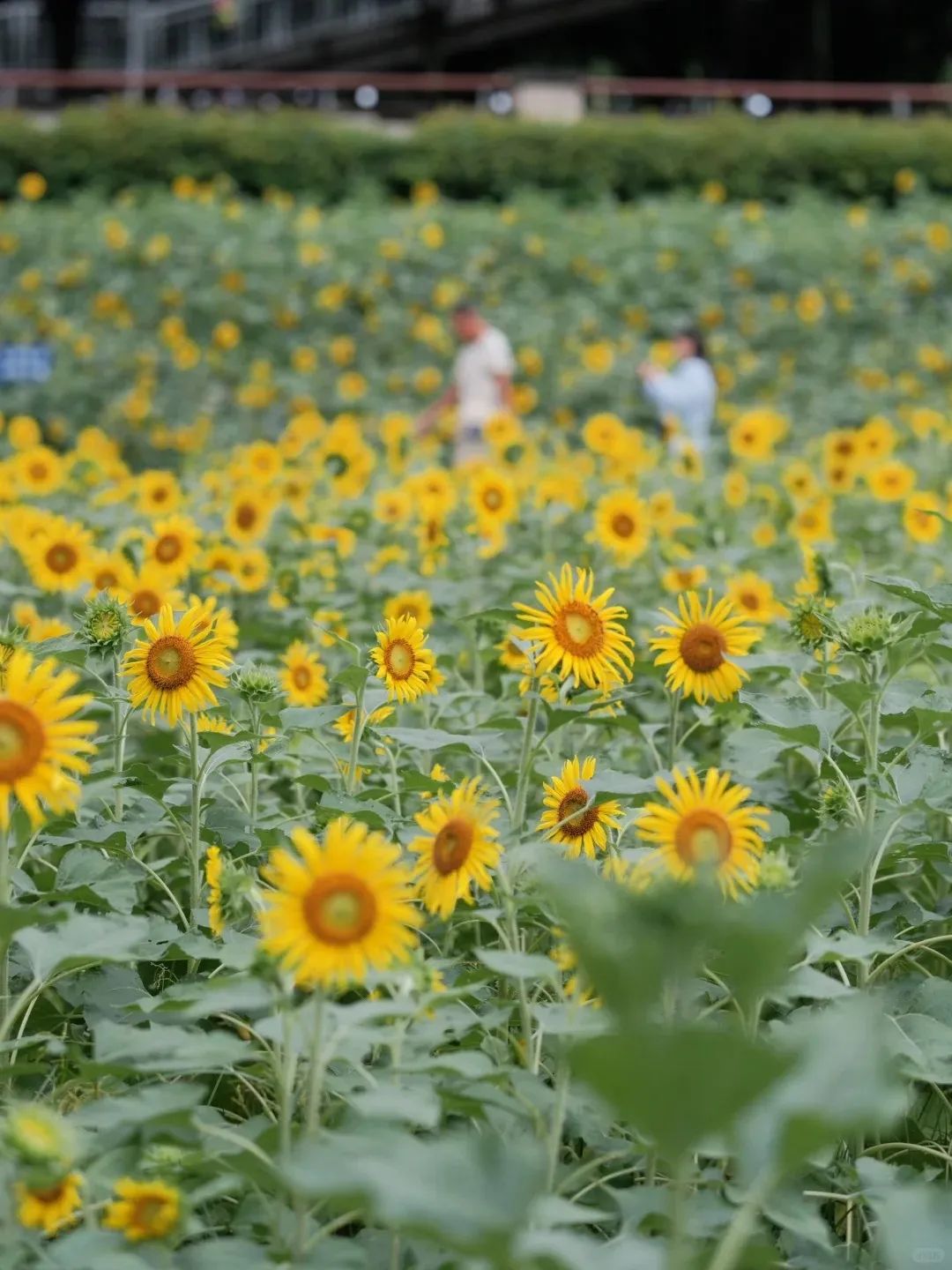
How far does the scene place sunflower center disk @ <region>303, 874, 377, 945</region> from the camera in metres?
1.32

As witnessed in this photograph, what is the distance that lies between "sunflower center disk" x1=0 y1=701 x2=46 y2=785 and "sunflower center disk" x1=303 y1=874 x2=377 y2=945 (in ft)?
0.94

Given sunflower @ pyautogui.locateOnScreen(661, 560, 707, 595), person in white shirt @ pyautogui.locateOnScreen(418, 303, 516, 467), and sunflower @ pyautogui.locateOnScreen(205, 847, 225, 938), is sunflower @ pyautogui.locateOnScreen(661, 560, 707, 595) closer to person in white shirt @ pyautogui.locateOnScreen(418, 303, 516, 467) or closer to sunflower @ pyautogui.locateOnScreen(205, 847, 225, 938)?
sunflower @ pyautogui.locateOnScreen(205, 847, 225, 938)

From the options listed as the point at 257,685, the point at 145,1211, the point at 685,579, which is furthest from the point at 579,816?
the point at 685,579

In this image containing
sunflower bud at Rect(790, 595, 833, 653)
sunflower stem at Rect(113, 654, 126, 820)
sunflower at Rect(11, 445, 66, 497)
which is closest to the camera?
sunflower stem at Rect(113, 654, 126, 820)

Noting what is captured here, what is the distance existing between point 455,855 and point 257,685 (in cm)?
50

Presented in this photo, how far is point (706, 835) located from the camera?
1.58m

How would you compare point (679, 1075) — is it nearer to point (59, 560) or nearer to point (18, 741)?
point (18, 741)

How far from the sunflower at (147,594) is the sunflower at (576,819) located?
82 centimetres

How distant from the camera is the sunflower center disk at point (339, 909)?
1.32m

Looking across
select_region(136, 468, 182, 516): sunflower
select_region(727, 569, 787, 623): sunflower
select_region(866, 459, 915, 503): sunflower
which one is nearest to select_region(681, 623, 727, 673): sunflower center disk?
select_region(727, 569, 787, 623): sunflower

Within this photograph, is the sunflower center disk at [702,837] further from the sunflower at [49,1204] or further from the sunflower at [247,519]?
the sunflower at [247,519]

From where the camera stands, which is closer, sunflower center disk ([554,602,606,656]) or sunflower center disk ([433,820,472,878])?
sunflower center disk ([433,820,472,878])

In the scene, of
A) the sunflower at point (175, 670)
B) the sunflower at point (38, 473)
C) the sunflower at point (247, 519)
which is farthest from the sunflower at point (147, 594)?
the sunflower at point (38, 473)

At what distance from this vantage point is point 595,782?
1.78m
